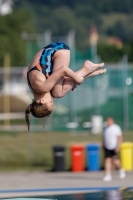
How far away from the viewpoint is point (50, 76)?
412 inches

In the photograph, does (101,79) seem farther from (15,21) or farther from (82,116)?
(15,21)

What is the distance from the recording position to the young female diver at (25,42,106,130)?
10.5 metres

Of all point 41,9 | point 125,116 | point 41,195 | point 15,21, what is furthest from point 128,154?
point 41,9

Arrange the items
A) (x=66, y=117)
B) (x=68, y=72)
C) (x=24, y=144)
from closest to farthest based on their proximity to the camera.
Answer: (x=68, y=72) < (x=24, y=144) < (x=66, y=117)

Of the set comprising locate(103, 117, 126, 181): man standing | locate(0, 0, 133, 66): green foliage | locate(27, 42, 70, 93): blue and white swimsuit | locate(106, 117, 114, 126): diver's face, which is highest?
locate(0, 0, 133, 66): green foliage

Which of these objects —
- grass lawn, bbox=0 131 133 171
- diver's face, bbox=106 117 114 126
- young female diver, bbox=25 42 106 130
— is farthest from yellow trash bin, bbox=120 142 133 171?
young female diver, bbox=25 42 106 130

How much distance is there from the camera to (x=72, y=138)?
3412 centimetres

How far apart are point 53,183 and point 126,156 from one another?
3282 mm

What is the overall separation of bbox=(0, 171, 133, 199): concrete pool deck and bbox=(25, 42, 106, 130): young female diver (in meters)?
5.68

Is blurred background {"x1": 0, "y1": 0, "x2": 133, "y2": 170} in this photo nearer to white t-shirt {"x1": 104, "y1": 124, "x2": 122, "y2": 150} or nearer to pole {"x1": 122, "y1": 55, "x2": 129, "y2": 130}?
pole {"x1": 122, "y1": 55, "x2": 129, "y2": 130}

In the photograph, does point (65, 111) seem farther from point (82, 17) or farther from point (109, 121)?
point (82, 17)

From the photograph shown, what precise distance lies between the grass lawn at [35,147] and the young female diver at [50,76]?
1111 centimetres

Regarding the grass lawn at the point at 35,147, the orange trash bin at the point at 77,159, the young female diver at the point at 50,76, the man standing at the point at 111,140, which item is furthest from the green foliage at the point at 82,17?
the young female diver at the point at 50,76

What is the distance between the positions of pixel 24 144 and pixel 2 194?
46.8 feet
